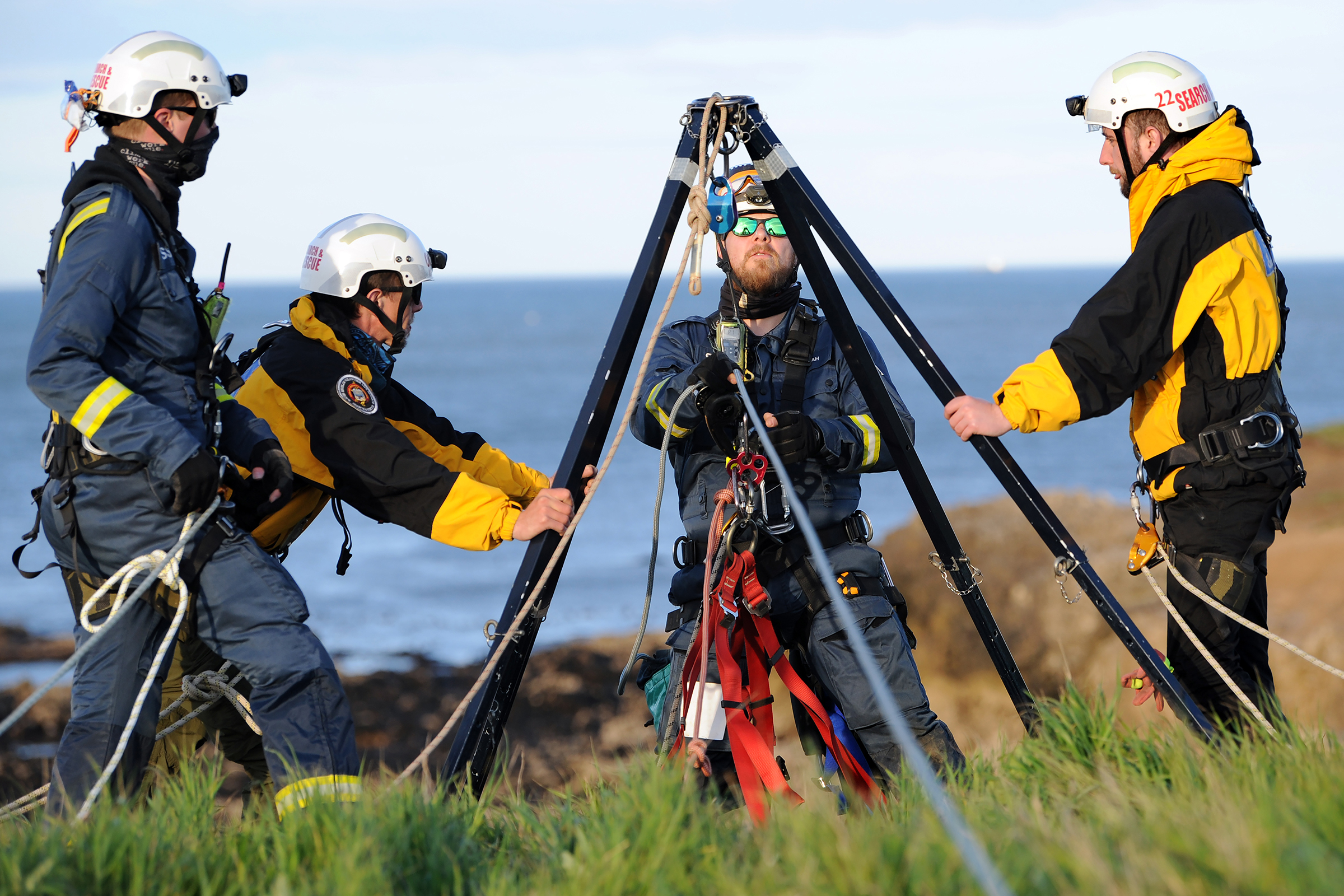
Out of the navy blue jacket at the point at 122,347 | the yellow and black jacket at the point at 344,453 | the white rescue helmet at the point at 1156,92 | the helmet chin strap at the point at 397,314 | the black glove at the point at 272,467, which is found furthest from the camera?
the helmet chin strap at the point at 397,314

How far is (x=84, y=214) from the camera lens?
143 inches

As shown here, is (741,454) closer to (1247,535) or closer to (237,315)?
(1247,535)

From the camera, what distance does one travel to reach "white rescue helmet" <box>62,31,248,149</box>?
12.6ft

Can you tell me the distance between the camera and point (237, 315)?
13688 centimetres

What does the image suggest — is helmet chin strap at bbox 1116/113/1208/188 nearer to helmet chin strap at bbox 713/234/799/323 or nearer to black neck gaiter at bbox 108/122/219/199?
helmet chin strap at bbox 713/234/799/323

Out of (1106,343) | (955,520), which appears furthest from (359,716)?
(1106,343)

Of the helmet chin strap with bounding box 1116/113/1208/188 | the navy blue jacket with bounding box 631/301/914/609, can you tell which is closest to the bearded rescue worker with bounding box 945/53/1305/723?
the helmet chin strap with bounding box 1116/113/1208/188

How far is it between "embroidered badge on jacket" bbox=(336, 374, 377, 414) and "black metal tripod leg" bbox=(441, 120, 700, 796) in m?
0.77

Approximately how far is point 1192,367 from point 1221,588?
0.84m

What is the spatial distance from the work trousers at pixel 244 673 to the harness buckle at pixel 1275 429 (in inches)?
132

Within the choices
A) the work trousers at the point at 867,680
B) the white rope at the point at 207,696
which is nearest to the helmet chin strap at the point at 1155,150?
the work trousers at the point at 867,680

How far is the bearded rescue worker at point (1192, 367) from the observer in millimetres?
4027

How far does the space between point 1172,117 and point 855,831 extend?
10.3 feet

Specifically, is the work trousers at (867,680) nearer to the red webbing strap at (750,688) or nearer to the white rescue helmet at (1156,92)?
the red webbing strap at (750,688)
